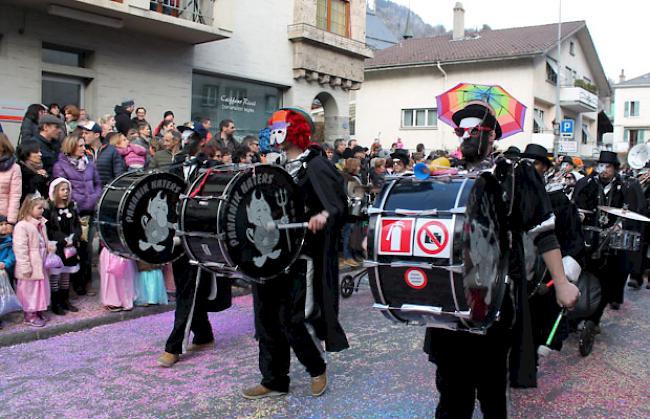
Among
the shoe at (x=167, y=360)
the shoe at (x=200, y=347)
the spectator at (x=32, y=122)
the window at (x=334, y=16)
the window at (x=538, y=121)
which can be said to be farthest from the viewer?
the window at (x=538, y=121)

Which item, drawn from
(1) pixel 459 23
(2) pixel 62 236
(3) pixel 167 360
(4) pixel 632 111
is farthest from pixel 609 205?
(4) pixel 632 111

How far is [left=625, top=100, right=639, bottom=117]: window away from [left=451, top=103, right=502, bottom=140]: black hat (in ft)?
189

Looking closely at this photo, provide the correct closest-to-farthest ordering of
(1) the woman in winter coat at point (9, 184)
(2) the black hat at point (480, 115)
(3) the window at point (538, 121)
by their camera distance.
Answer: (2) the black hat at point (480, 115) < (1) the woman in winter coat at point (9, 184) < (3) the window at point (538, 121)

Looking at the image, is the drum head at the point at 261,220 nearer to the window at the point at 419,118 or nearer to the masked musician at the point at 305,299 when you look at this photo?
the masked musician at the point at 305,299

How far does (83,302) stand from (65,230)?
34.0 inches

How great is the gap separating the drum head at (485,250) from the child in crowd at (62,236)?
5.13 m

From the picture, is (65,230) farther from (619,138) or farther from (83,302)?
(619,138)

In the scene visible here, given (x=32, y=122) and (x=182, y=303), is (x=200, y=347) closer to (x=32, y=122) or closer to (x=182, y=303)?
(x=182, y=303)

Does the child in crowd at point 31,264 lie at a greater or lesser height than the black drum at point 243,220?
lesser

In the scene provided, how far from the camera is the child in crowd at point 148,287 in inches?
281

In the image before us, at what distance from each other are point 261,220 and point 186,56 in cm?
1117

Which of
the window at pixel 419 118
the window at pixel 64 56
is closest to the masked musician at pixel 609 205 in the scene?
the window at pixel 64 56

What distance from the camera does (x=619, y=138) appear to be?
54.0m

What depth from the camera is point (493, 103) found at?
4.43 m
